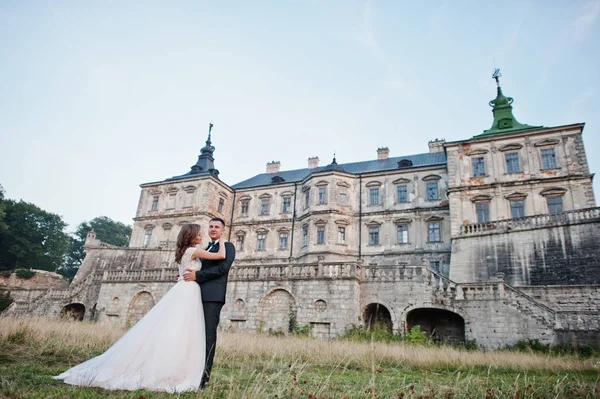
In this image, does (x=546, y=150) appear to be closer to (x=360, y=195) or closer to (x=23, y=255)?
(x=360, y=195)

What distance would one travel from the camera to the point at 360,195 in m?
33.0

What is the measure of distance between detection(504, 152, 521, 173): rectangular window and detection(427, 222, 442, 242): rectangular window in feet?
20.8

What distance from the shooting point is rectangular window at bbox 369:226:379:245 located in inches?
1229

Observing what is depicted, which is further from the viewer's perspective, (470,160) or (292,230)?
(292,230)

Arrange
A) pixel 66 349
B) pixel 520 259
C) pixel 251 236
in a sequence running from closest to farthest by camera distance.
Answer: pixel 66 349, pixel 520 259, pixel 251 236

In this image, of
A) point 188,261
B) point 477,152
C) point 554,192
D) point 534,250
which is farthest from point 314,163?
point 188,261

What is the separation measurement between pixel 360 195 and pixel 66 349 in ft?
91.8

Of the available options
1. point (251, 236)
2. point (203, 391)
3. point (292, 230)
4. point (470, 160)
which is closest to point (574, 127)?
point (470, 160)

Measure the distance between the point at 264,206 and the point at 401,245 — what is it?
1330cm

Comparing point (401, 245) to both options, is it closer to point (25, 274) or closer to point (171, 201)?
point (171, 201)

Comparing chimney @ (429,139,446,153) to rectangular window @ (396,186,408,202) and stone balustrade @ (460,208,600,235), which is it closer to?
rectangular window @ (396,186,408,202)

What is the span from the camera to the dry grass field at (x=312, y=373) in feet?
13.5

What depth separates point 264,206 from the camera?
3647 cm

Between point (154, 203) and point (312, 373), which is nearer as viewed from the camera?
point (312, 373)
